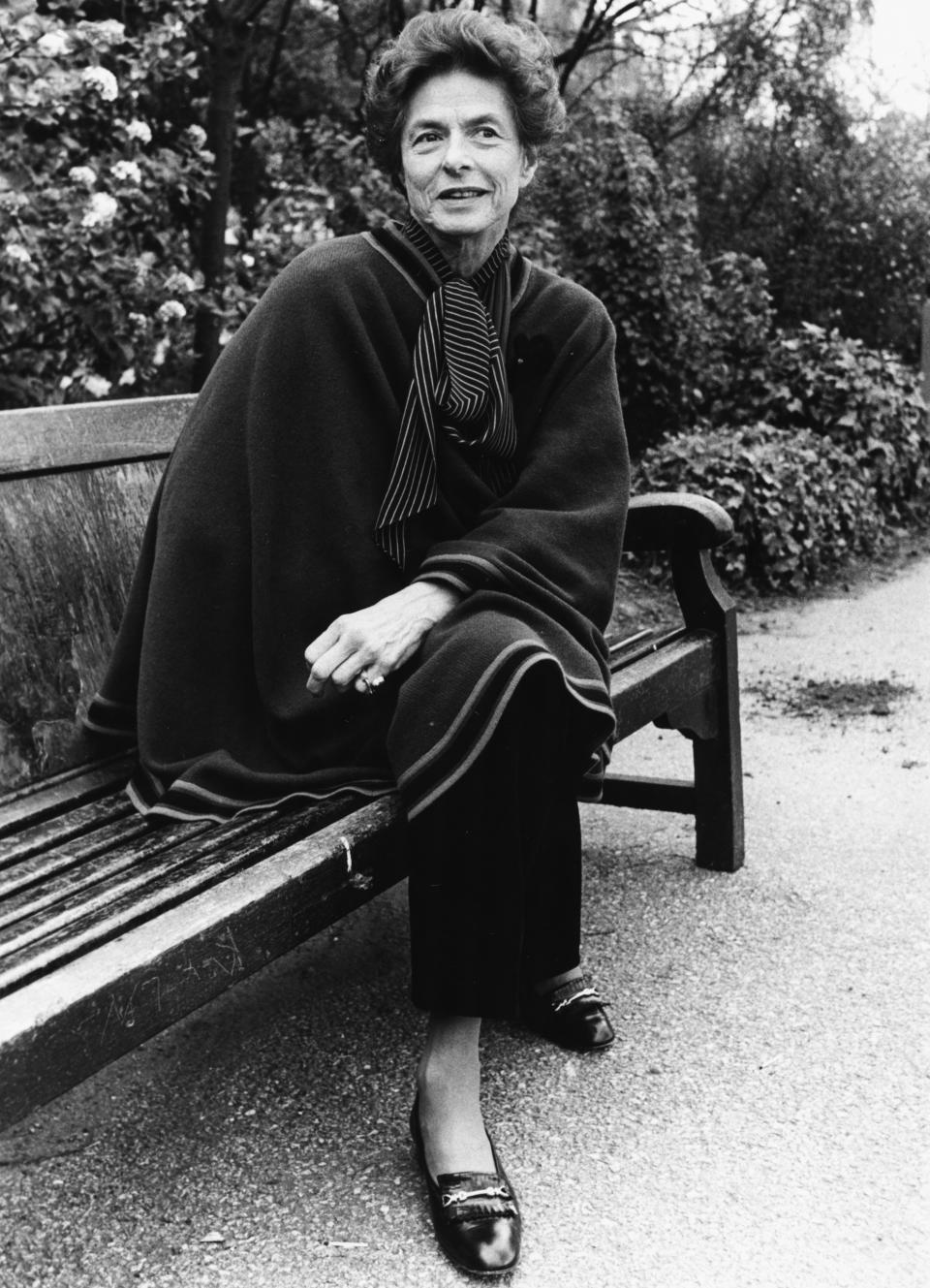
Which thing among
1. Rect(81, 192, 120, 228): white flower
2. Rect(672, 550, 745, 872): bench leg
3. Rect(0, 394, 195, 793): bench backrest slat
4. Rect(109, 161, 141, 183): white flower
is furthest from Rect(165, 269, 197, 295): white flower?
Rect(672, 550, 745, 872): bench leg

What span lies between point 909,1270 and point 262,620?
139 centimetres

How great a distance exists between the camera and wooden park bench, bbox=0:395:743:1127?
1742 millimetres

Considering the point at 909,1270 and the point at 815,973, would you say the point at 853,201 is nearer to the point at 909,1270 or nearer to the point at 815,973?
the point at 815,973

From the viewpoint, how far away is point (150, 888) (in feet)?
6.79

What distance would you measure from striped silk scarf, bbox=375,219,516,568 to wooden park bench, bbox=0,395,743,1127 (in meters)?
0.52

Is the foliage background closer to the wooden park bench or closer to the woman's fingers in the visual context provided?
the wooden park bench

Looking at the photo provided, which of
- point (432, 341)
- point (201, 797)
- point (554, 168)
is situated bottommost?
point (201, 797)

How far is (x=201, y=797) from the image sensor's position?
239 centimetres

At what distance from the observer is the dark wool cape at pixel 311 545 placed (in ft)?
7.89

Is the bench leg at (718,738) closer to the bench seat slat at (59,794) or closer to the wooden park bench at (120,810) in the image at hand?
the wooden park bench at (120,810)

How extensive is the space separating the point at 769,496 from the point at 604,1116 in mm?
4780

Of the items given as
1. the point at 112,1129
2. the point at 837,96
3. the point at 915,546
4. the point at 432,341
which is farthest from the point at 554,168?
the point at 112,1129

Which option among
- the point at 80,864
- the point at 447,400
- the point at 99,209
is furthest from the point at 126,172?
the point at 80,864

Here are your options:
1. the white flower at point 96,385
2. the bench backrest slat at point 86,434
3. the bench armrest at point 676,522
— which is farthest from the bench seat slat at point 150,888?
the white flower at point 96,385
